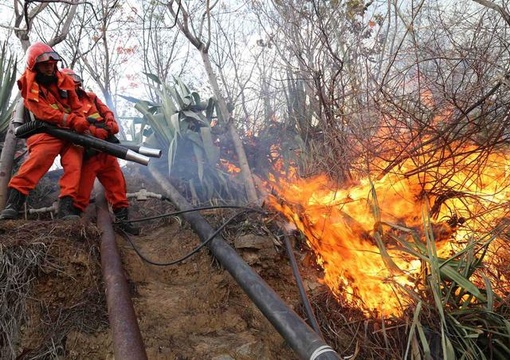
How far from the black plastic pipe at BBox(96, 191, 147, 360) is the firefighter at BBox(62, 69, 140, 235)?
0.49 meters

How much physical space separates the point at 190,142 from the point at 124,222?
4.58 ft

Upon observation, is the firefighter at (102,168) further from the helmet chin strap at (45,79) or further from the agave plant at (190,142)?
the agave plant at (190,142)

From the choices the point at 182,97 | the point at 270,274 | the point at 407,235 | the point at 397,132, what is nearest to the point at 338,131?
the point at 397,132

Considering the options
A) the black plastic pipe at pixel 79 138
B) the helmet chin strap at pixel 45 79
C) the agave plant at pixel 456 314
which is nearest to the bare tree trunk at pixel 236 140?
the black plastic pipe at pixel 79 138

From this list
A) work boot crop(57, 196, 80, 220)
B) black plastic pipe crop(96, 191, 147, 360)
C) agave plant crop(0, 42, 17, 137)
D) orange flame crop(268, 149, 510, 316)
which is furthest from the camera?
agave plant crop(0, 42, 17, 137)

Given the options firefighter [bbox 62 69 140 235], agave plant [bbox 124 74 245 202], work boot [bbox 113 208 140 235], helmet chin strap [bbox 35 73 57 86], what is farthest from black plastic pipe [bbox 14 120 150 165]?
agave plant [bbox 124 74 245 202]

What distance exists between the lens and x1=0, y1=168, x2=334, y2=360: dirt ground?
2.26 metres

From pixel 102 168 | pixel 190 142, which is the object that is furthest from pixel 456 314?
pixel 190 142

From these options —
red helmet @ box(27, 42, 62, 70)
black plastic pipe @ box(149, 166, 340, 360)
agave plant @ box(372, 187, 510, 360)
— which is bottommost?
agave plant @ box(372, 187, 510, 360)

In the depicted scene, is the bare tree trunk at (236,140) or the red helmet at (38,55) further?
the bare tree trunk at (236,140)

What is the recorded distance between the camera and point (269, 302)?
2211 millimetres

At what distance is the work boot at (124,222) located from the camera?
3.55 meters

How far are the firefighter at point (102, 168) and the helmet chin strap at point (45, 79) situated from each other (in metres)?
0.27

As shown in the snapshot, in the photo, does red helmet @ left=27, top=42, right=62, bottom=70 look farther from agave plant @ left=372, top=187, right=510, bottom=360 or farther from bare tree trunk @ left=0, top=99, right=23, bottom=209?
agave plant @ left=372, top=187, right=510, bottom=360
